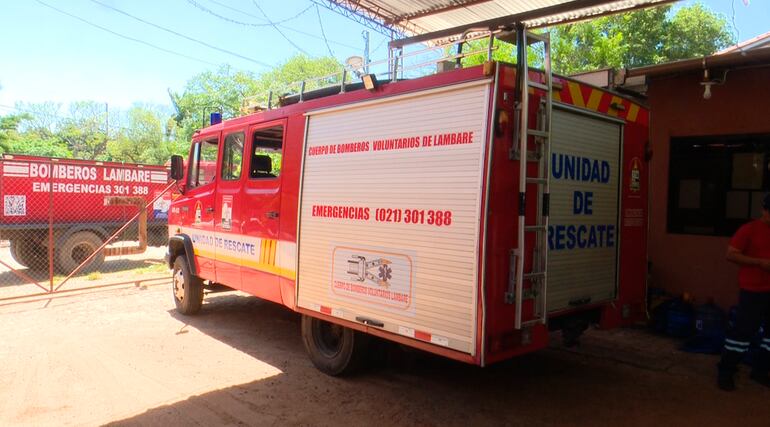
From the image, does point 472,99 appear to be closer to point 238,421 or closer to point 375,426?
point 375,426

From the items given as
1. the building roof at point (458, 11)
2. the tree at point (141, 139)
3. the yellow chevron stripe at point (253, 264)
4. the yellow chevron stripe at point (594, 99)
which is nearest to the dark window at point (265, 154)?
the yellow chevron stripe at point (253, 264)

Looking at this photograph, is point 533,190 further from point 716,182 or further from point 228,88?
point 228,88

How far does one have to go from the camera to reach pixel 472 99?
345cm

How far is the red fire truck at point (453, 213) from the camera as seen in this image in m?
3.38

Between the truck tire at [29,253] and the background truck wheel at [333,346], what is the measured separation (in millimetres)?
8513

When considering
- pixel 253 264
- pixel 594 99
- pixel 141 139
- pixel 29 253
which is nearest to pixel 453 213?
pixel 594 99

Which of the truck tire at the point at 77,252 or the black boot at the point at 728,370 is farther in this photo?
the truck tire at the point at 77,252

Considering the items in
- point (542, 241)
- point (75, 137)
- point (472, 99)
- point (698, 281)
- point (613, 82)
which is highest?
point (75, 137)

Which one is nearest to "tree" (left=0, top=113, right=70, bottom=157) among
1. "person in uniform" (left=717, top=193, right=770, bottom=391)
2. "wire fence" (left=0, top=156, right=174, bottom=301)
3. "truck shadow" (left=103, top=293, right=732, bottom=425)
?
"wire fence" (left=0, top=156, right=174, bottom=301)

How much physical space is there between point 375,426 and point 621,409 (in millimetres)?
1968

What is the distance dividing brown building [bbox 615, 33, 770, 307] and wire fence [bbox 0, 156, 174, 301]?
814 cm

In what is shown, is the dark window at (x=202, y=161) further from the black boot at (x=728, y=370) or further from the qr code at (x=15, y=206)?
the black boot at (x=728, y=370)

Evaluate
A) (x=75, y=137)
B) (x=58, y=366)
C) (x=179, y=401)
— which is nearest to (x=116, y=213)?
(x=58, y=366)

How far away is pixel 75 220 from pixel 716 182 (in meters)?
11.5
